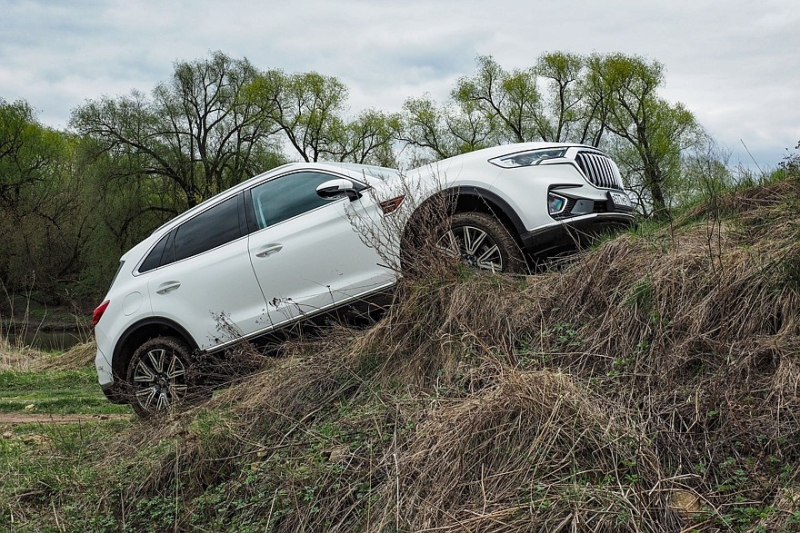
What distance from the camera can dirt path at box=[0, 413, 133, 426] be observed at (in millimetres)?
7609

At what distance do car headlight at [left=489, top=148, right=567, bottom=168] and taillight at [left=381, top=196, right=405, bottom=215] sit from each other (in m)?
0.78

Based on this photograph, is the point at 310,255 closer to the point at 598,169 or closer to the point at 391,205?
the point at 391,205

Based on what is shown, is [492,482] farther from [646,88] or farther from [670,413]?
[646,88]

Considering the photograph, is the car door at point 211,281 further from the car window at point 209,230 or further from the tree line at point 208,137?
the tree line at point 208,137

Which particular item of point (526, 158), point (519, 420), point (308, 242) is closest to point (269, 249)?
point (308, 242)

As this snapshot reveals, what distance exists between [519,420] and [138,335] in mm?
4217

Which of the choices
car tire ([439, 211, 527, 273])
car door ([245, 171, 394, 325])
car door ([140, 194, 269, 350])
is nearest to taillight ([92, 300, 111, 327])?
car door ([140, 194, 269, 350])

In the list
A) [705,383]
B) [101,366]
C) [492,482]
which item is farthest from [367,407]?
[101,366]

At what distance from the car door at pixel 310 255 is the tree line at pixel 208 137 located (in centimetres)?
3052

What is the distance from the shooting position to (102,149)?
1545 inches

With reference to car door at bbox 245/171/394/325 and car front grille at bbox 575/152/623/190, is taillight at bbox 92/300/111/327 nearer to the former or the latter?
car door at bbox 245/171/394/325

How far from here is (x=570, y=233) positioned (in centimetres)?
571

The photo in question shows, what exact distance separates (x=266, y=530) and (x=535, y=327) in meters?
2.16

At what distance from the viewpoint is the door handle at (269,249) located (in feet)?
20.8
